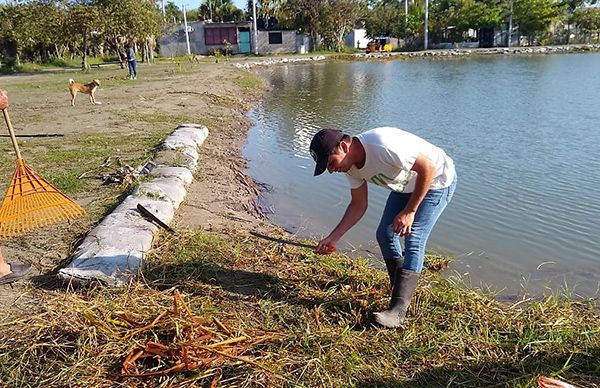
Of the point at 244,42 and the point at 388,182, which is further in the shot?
the point at 244,42

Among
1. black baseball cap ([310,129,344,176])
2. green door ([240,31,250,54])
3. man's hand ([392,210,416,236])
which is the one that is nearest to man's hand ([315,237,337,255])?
man's hand ([392,210,416,236])

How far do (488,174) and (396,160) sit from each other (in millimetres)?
5752

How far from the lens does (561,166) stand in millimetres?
8102

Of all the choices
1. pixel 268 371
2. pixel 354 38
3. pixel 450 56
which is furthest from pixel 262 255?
pixel 354 38

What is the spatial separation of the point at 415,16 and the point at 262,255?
2145 inches

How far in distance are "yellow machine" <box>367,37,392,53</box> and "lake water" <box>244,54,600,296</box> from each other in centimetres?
3087

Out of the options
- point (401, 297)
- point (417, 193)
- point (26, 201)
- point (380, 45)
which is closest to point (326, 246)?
point (401, 297)

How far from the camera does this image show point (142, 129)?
981cm

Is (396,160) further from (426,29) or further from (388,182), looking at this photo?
(426,29)

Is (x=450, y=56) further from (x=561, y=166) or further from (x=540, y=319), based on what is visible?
(x=540, y=319)

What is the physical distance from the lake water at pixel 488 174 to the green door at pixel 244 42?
32.2 meters

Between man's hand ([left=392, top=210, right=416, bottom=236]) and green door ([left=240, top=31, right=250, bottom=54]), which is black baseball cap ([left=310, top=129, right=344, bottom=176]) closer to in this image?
man's hand ([left=392, top=210, right=416, bottom=236])

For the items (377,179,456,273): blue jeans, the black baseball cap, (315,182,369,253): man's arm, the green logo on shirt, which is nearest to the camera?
the black baseball cap

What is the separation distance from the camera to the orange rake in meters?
3.94
